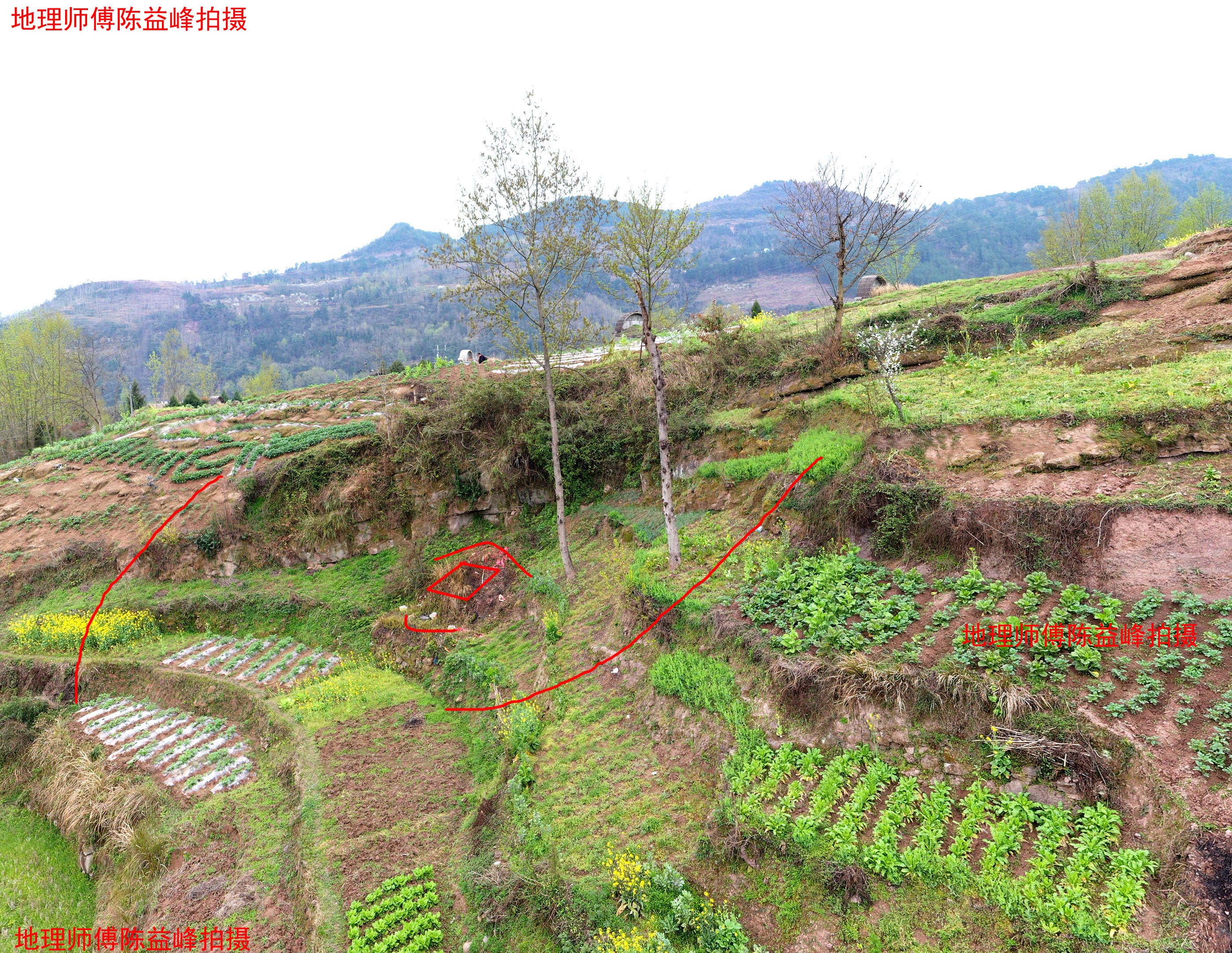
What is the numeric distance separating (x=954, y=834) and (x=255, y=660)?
56.4 ft

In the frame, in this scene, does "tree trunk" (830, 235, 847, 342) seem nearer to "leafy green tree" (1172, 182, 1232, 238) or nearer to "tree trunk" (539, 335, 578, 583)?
"tree trunk" (539, 335, 578, 583)

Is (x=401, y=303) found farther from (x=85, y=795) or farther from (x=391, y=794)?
(x=391, y=794)

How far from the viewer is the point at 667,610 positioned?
1123 cm

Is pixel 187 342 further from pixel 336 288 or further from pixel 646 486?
pixel 646 486

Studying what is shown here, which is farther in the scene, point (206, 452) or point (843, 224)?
point (206, 452)

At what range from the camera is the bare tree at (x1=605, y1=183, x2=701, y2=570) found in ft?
40.2

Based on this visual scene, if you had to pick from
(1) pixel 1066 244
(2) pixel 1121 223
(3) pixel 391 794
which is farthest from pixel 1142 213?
(3) pixel 391 794

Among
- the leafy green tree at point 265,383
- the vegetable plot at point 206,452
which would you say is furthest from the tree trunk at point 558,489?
the leafy green tree at point 265,383

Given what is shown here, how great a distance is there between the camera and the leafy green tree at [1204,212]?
34.3 m

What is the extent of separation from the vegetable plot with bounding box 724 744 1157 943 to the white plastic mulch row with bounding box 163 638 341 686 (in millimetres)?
12748

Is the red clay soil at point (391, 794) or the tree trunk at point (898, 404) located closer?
the red clay soil at point (391, 794)

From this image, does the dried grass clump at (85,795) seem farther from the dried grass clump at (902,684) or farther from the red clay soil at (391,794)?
the dried grass clump at (902,684)

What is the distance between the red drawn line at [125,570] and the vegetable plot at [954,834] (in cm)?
1884

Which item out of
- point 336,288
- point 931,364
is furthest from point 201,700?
point 336,288
